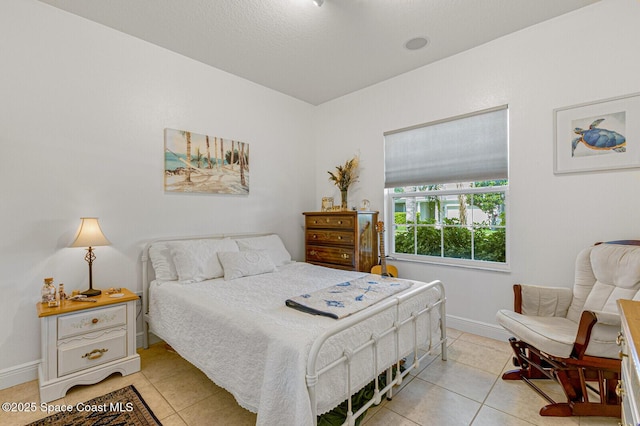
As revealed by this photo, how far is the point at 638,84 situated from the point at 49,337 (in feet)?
15.1

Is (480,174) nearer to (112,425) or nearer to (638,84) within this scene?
(638,84)

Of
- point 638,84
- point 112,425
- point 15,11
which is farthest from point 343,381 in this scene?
point 15,11

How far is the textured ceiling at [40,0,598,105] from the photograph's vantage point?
2.37m

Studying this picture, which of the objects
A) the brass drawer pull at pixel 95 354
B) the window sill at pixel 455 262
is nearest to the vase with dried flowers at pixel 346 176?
the window sill at pixel 455 262

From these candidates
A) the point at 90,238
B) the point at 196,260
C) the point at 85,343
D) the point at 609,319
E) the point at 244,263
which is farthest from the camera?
the point at 244,263

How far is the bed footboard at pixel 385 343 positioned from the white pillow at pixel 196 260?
1577 mm

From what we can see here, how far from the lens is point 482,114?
297cm

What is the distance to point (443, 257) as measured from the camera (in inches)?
130

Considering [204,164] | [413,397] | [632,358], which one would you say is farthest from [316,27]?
[413,397]

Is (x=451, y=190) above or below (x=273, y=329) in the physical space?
above

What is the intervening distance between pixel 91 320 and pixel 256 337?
149 cm

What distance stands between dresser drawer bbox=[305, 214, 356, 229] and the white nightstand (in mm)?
2126

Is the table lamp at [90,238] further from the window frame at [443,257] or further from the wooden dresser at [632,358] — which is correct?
the wooden dresser at [632,358]

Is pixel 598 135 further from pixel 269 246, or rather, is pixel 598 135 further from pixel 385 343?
pixel 269 246
